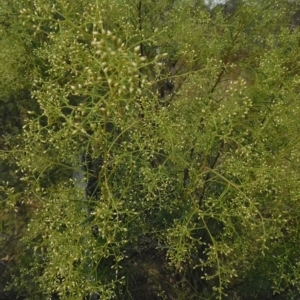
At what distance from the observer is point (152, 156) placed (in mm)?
3004

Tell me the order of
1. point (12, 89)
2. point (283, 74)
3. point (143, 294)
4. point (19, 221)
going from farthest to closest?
point (19, 221) < point (12, 89) < point (143, 294) < point (283, 74)

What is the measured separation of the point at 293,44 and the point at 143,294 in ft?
10.3

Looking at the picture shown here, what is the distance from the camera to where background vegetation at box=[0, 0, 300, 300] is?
113 inches

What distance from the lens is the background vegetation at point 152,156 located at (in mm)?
2869

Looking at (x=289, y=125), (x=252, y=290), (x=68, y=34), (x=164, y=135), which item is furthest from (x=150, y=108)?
(x=252, y=290)

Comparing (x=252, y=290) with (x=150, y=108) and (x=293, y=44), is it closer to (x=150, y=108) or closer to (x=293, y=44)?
(x=150, y=108)

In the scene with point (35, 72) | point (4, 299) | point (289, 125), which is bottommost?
point (4, 299)

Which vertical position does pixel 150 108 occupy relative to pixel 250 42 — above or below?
below

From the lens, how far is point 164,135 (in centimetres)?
308

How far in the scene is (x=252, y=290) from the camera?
4.29 meters

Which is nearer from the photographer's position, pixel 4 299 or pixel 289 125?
pixel 289 125

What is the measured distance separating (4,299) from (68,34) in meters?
3.58

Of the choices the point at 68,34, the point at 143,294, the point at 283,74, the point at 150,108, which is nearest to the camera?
the point at 68,34

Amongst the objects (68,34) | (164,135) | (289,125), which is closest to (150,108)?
(164,135)
